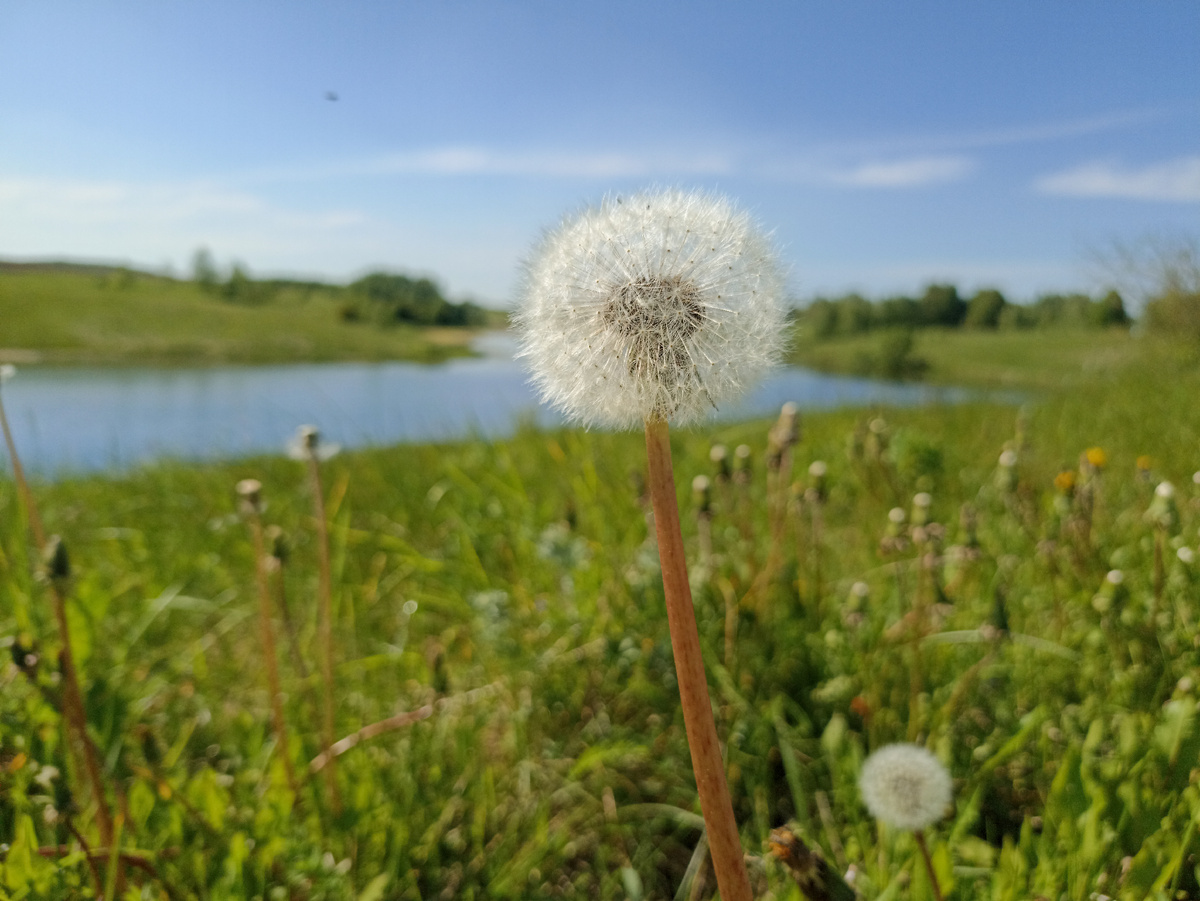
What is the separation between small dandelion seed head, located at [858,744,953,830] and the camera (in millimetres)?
994

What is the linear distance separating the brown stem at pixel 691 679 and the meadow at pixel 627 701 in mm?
101

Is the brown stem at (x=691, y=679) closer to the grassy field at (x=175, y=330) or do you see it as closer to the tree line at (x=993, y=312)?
the tree line at (x=993, y=312)

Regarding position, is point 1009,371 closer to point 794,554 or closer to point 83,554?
point 794,554

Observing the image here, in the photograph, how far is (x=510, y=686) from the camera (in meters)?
2.00

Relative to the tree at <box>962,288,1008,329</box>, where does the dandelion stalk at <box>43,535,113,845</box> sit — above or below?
below

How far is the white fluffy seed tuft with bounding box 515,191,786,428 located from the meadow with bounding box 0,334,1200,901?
537 millimetres

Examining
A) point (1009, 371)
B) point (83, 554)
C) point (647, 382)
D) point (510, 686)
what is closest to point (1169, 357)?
point (510, 686)

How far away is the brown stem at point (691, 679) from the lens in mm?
655

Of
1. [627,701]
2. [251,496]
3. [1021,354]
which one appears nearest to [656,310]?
[251,496]

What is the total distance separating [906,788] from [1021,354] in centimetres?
952

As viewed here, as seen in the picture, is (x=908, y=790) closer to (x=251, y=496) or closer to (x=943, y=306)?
(x=251, y=496)

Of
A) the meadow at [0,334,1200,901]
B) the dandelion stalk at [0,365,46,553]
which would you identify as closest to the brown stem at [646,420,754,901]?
the meadow at [0,334,1200,901]

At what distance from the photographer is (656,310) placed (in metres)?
0.85

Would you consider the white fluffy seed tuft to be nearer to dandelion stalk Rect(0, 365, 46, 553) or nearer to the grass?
the grass
